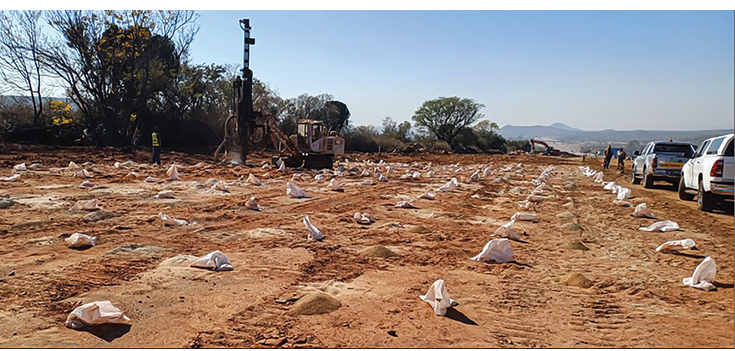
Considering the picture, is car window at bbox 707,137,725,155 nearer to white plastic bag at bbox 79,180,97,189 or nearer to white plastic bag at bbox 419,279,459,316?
white plastic bag at bbox 419,279,459,316

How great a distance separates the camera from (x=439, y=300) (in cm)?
440

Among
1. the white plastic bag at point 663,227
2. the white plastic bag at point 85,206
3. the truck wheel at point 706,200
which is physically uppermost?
the truck wheel at point 706,200

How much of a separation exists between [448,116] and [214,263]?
61663mm

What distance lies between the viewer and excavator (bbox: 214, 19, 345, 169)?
21.2 meters

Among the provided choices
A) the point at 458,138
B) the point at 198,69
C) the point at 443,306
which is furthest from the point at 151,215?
the point at 458,138

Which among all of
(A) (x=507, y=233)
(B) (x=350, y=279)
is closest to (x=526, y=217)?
(A) (x=507, y=233)

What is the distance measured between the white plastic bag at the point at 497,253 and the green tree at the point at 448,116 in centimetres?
5914

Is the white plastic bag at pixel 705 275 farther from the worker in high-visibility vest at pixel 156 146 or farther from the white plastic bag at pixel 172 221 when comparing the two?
the worker in high-visibility vest at pixel 156 146

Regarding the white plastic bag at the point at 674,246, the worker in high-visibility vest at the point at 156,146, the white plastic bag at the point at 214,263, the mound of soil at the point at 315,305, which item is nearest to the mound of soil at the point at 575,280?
the white plastic bag at the point at 674,246

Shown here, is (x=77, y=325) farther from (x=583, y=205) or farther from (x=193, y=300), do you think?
(x=583, y=205)

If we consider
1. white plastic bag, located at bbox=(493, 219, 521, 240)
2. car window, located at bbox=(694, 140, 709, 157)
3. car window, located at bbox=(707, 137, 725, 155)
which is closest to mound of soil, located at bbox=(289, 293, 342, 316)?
white plastic bag, located at bbox=(493, 219, 521, 240)

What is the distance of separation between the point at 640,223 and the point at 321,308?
7.38 m

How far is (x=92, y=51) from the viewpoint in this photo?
26.9 metres

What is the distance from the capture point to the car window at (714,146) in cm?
1077
